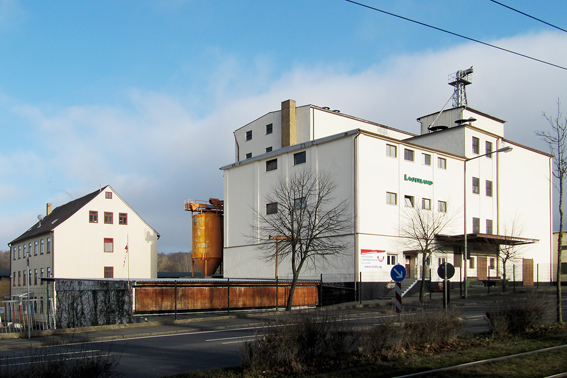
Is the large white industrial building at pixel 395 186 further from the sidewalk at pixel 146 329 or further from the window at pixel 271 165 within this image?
the sidewalk at pixel 146 329

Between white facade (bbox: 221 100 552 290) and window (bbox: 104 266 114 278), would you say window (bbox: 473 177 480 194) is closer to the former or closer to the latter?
white facade (bbox: 221 100 552 290)

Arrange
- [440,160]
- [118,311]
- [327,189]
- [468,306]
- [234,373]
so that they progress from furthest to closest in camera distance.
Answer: [440,160]
[327,189]
[468,306]
[118,311]
[234,373]

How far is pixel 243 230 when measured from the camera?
44.8m

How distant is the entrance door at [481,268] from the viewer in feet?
144

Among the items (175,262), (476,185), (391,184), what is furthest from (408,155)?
(175,262)

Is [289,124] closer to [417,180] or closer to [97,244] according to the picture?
[417,180]

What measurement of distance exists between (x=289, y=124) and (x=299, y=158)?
756 cm

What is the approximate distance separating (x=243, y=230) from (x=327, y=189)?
10.4 meters

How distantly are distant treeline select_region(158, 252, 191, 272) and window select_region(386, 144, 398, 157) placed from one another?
279 ft

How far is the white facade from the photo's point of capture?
36438mm

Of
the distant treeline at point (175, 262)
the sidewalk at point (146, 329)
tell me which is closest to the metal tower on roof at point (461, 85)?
the sidewalk at point (146, 329)

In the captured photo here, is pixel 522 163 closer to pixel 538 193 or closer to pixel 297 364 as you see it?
pixel 538 193

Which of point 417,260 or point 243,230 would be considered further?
point 243,230

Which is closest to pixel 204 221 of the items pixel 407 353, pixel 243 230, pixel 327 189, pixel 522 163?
pixel 243 230
